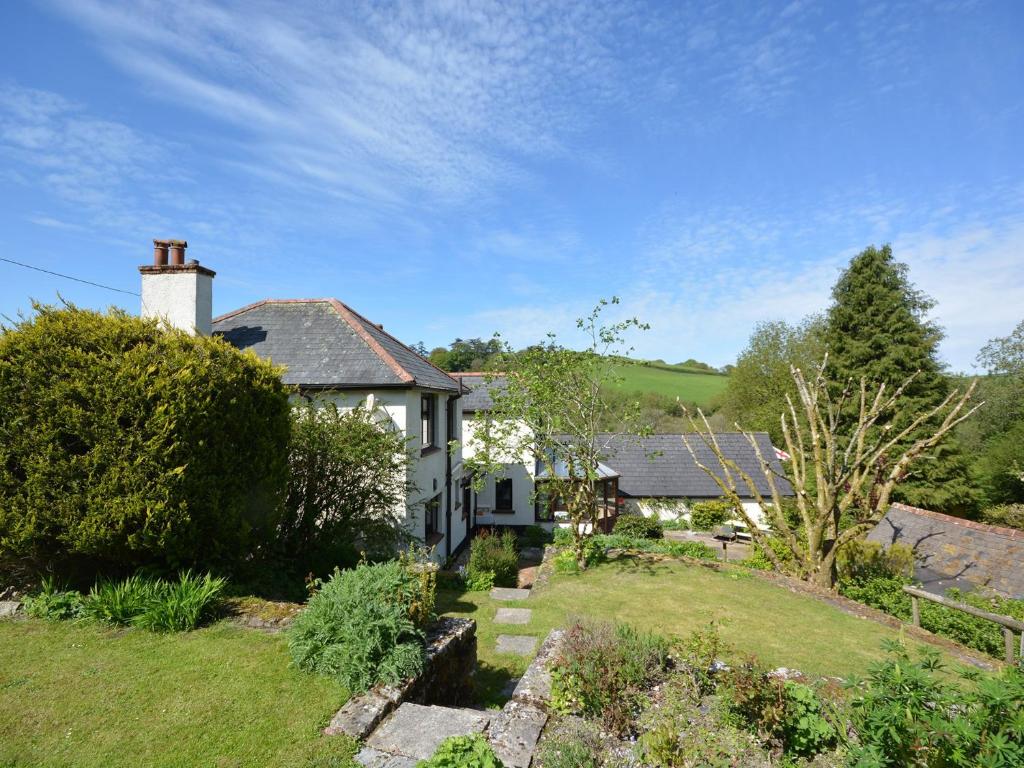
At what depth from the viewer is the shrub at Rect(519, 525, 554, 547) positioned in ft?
73.5

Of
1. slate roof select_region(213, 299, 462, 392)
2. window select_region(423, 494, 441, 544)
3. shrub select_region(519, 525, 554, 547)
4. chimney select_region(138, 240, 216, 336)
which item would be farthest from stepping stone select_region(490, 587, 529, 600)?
chimney select_region(138, 240, 216, 336)

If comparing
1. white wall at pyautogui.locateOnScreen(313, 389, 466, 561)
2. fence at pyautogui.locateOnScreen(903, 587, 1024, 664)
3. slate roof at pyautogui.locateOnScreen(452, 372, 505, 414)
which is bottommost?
fence at pyautogui.locateOnScreen(903, 587, 1024, 664)

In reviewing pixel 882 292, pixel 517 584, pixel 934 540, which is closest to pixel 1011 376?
pixel 882 292

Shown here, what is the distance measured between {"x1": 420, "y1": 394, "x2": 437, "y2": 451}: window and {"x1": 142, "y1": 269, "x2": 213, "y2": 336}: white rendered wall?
6275mm

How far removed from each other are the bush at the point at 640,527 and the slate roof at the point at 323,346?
35.3 ft

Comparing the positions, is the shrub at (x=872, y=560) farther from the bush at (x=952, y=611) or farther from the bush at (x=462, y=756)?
the bush at (x=462, y=756)

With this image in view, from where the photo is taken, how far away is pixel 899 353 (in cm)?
2703

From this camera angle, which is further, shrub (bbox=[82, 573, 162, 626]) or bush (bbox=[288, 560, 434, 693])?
shrub (bbox=[82, 573, 162, 626])

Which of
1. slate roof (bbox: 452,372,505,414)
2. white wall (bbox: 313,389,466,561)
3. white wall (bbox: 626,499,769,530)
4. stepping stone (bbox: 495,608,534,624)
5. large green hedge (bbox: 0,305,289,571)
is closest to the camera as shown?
large green hedge (bbox: 0,305,289,571)

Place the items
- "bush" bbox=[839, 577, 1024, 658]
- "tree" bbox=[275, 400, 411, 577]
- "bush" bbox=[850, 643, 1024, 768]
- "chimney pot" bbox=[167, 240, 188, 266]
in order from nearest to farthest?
"bush" bbox=[850, 643, 1024, 768], "bush" bbox=[839, 577, 1024, 658], "tree" bbox=[275, 400, 411, 577], "chimney pot" bbox=[167, 240, 188, 266]

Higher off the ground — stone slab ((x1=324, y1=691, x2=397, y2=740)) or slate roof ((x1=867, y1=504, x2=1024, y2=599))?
stone slab ((x1=324, y1=691, x2=397, y2=740))

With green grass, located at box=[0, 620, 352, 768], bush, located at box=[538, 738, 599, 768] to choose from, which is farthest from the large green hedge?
bush, located at box=[538, 738, 599, 768]

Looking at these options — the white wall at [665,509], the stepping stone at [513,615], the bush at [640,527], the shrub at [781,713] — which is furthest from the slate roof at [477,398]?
the shrub at [781,713]

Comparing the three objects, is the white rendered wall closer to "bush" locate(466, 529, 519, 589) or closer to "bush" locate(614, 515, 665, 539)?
"bush" locate(466, 529, 519, 589)
